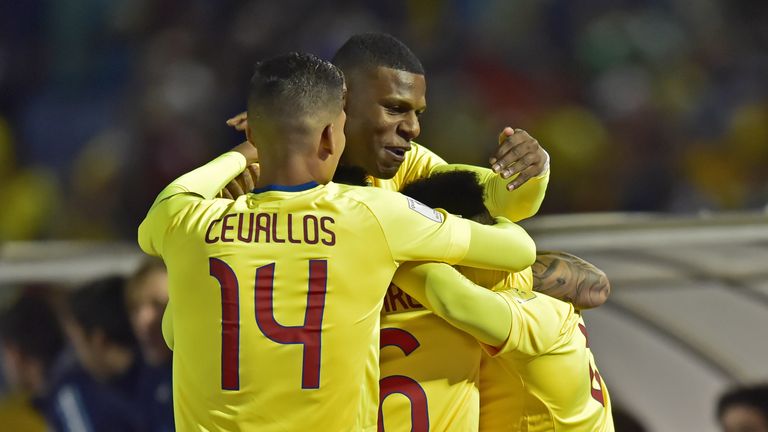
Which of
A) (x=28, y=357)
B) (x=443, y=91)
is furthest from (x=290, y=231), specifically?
(x=443, y=91)

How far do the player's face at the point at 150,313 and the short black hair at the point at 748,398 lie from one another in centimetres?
225

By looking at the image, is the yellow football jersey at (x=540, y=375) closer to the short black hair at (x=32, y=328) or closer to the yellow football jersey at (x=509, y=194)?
the yellow football jersey at (x=509, y=194)

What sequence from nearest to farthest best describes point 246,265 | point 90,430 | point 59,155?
1. point 246,265
2. point 90,430
3. point 59,155

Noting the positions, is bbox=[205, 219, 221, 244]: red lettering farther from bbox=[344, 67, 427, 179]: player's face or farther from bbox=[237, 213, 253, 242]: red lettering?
bbox=[344, 67, 427, 179]: player's face

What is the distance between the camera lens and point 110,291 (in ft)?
13.1

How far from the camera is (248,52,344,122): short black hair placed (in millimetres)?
1599

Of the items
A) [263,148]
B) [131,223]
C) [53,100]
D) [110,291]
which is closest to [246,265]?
[263,148]

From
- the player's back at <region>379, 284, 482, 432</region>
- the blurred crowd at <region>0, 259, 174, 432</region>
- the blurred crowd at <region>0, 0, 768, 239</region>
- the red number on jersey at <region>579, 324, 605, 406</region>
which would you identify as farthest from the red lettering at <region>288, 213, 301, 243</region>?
the blurred crowd at <region>0, 0, 768, 239</region>

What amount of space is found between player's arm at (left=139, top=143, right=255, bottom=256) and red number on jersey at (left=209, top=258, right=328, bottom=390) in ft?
0.41

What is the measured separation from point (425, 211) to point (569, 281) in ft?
1.27

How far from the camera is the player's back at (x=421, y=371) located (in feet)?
5.68

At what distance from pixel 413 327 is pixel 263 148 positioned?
0.40 m

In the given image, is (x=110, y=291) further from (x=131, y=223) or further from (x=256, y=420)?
(x=256, y=420)

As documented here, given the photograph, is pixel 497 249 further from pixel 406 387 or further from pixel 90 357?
pixel 90 357
